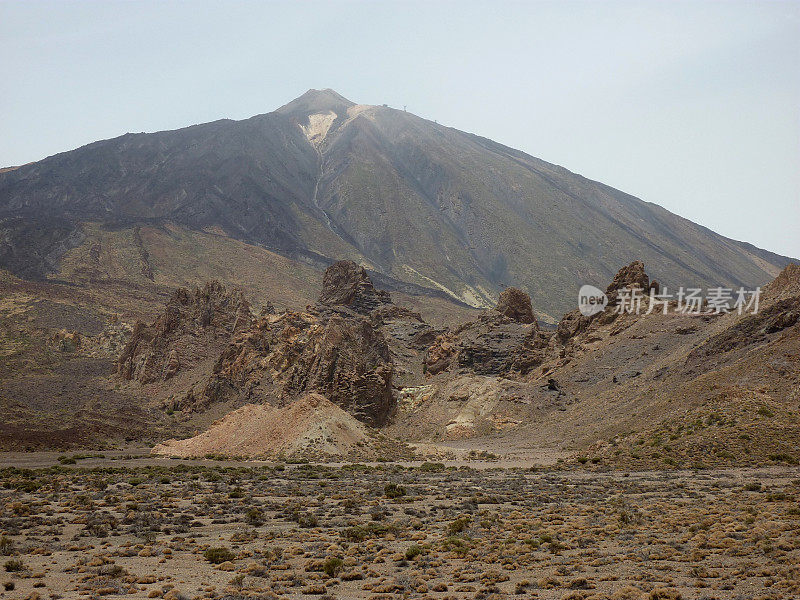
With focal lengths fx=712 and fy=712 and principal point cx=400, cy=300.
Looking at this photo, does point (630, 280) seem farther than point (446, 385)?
No

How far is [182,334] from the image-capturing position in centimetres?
11475

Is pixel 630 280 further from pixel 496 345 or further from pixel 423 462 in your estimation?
pixel 423 462

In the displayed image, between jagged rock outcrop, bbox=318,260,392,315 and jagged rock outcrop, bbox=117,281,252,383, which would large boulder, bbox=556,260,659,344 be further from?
jagged rock outcrop, bbox=117,281,252,383

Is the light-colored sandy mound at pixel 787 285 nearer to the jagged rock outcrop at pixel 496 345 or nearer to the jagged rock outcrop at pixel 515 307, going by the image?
the jagged rock outcrop at pixel 496 345

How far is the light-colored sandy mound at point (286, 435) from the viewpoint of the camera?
2269 inches

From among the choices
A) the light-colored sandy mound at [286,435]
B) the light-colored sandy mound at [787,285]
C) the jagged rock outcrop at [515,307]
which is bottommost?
the light-colored sandy mound at [286,435]

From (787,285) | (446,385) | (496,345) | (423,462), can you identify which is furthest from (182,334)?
(787,285)

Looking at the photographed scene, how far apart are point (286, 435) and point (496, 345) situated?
3596 cm

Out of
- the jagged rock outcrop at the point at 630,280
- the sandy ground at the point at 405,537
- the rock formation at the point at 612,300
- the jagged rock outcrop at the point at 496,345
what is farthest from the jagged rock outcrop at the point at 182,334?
the sandy ground at the point at 405,537

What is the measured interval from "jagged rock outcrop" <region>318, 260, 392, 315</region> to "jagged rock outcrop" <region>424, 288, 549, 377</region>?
61.1 ft

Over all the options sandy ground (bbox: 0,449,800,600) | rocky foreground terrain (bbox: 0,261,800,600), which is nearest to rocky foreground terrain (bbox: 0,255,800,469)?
rocky foreground terrain (bbox: 0,261,800,600)

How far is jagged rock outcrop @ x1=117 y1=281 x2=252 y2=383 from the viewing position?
10981 cm

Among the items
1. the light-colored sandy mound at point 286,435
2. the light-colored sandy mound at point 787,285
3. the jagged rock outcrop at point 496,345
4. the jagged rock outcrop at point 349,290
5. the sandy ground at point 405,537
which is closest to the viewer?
the sandy ground at point 405,537

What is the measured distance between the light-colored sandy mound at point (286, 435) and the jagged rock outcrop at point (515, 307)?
1564 inches
